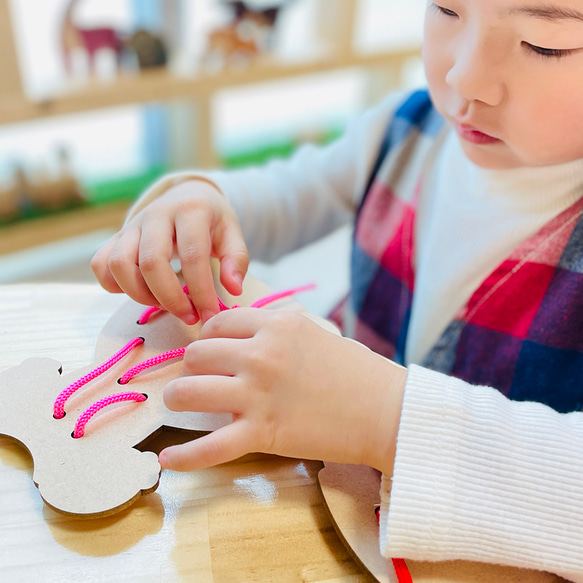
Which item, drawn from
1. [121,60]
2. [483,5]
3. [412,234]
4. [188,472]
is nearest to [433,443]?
[188,472]

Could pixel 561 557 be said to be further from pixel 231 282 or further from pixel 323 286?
pixel 323 286

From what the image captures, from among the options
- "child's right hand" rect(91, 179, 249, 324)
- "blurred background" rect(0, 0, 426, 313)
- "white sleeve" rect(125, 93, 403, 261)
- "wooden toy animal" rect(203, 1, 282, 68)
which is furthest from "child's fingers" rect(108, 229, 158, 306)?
"wooden toy animal" rect(203, 1, 282, 68)

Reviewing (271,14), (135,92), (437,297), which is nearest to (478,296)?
(437,297)

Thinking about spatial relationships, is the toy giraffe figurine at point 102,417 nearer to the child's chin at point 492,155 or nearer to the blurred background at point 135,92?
the child's chin at point 492,155

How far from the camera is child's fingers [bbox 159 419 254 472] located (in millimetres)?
346

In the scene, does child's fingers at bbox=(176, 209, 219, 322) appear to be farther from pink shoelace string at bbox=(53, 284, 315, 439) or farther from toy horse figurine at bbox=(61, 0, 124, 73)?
toy horse figurine at bbox=(61, 0, 124, 73)

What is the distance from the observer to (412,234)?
74cm

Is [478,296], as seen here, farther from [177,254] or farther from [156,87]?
[156,87]

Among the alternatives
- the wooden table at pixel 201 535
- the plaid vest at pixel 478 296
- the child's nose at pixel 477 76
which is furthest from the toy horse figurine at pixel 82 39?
the wooden table at pixel 201 535

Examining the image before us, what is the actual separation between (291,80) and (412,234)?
973 mm

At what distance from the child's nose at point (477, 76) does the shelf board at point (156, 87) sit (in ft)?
3.29

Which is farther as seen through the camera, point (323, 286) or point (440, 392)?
point (323, 286)

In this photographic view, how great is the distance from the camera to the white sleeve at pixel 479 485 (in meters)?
0.34

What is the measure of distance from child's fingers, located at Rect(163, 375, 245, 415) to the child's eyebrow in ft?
1.05
